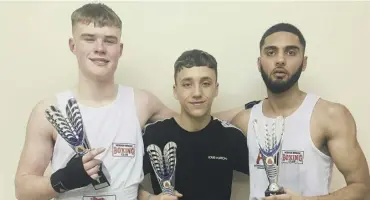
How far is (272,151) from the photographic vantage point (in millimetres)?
1415

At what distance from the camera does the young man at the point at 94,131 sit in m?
1.47

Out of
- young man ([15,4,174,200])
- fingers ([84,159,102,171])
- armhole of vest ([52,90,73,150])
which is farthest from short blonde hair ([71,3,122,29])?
fingers ([84,159,102,171])

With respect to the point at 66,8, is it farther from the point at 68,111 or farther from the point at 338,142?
the point at 338,142

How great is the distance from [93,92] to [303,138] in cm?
71

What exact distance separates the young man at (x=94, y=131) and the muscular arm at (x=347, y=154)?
631 mm

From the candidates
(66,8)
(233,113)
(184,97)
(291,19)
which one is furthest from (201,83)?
(66,8)

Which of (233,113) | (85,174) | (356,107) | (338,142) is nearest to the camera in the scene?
(85,174)

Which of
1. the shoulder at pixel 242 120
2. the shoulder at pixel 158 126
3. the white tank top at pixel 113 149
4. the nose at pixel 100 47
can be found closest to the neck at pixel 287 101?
the shoulder at pixel 242 120

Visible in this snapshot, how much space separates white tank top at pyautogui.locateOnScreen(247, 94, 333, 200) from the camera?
149cm

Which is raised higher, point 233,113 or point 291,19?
point 291,19

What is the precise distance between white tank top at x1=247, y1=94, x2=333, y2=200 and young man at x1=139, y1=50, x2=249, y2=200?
0.36 ft

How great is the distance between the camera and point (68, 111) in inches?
56.8

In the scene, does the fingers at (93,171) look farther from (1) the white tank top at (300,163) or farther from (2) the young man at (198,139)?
(1) the white tank top at (300,163)

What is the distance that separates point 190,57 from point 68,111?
1.40 feet
